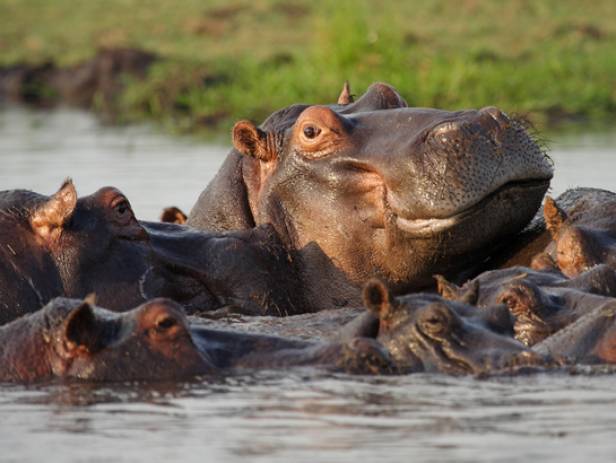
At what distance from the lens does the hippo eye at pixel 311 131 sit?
821cm

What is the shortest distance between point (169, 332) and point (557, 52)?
21.1 meters

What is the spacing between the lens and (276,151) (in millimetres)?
8531

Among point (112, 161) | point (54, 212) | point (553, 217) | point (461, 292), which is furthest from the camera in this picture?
point (112, 161)

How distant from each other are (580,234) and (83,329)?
2.79m

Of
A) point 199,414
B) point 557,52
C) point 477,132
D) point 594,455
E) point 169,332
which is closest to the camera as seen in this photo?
point 594,455

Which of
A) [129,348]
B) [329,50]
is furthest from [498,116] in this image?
[329,50]

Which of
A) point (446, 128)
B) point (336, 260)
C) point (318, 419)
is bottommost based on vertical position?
point (318, 419)

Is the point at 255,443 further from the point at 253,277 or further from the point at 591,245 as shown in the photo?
the point at 591,245

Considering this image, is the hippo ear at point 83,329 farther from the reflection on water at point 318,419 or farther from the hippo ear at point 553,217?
the hippo ear at point 553,217

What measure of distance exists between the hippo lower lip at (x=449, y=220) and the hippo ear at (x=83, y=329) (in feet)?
6.58

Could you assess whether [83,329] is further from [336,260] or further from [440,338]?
[336,260]

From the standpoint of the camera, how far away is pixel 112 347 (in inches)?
248

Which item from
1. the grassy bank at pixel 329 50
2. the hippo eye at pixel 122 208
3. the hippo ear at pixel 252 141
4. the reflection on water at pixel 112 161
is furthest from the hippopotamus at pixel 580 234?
the grassy bank at pixel 329 50

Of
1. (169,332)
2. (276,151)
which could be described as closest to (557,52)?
(276,151)
